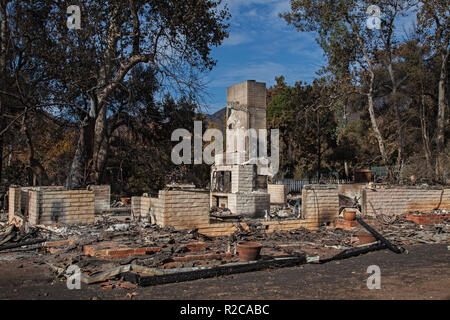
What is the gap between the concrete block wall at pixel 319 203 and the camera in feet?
34.0

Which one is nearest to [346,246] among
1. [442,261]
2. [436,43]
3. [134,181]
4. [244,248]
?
[442,261]

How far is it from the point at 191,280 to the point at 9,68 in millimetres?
13714

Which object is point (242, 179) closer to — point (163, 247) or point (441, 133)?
point (163, 247)

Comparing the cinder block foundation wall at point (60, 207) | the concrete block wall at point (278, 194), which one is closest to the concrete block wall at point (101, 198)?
the cinder block foundation wall at point (60, 207)

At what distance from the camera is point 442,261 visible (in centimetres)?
721

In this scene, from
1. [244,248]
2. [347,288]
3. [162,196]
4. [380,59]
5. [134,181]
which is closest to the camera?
[347,288]

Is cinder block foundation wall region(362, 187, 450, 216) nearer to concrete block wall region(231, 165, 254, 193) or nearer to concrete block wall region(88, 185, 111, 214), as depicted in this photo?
concrete block wall region(231, 165, 254, 193)

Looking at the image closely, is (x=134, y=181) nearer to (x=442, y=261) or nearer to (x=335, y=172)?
(x=335, y=172)

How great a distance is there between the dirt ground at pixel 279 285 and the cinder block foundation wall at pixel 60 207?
5.14 feet

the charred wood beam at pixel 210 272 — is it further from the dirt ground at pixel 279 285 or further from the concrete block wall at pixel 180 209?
the concrete block wall at pixel 180 209

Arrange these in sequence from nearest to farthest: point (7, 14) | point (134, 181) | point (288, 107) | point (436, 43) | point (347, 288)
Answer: point (347, 288) < point (7, 14) < point (436, 43) < point (134, 181) < point (288, 107)

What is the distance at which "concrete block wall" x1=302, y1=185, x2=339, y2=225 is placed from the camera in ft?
34.0

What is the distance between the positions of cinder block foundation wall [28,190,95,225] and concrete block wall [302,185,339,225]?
5.29 m

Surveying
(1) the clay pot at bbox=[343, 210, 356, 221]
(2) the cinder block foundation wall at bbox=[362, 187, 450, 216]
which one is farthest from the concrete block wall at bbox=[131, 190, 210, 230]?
(2) the cinder block foundation wall at bbox=[362, 187, 450, 216]
